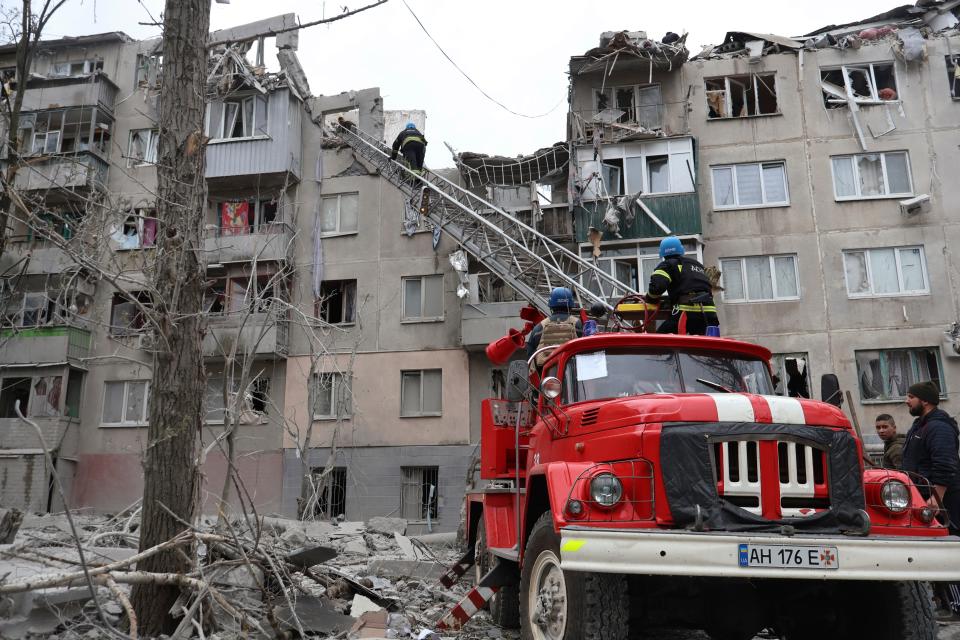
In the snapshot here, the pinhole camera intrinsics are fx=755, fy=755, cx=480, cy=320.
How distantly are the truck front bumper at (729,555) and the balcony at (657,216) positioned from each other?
18.7 meters

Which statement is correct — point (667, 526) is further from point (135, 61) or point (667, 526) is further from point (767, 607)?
point (135, 61)

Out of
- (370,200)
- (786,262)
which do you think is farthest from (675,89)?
(370,200)

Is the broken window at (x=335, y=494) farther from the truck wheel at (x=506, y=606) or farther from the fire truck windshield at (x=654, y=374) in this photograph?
the fire truck windshield at (x=654, y=374)

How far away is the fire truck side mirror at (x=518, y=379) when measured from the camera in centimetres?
686

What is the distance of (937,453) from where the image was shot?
736 centimetres

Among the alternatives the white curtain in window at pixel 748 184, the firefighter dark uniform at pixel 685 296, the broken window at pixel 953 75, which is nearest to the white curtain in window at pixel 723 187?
the white curtain in window at pixel 748 184

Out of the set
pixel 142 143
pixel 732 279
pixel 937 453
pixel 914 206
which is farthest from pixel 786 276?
pixel 142 143

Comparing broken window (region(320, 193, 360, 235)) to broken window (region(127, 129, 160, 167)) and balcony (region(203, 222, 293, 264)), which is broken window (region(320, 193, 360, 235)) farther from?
broken window (region(127, 129, 160, 167))

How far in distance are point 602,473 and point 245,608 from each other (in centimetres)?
337

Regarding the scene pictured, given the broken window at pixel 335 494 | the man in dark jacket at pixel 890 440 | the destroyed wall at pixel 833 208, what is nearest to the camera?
the man in dark jacket at pixel 890 440

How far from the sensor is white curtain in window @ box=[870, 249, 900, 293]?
22.6m

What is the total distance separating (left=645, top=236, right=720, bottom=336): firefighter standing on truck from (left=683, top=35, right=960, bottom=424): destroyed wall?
15722 millimetres

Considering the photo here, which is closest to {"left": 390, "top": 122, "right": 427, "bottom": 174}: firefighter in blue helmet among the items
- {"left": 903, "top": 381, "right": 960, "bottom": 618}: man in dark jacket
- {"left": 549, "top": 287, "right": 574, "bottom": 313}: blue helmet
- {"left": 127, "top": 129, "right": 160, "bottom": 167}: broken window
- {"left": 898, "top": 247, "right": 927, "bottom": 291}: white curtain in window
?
{"left": 127, "top": 129, "right": 160, "bottom": 167}: broken window

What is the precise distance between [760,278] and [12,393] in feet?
85.2
